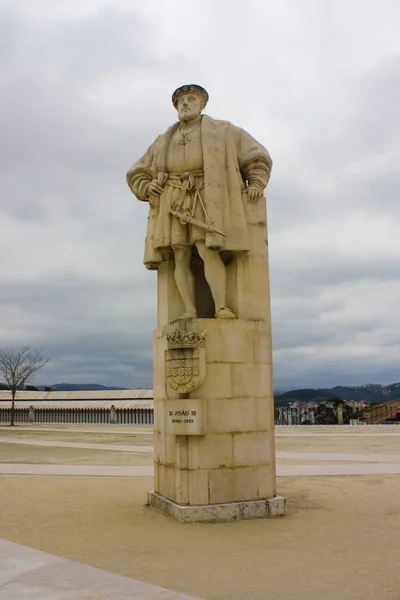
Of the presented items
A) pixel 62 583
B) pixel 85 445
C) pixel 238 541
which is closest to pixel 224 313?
pixel 238 541

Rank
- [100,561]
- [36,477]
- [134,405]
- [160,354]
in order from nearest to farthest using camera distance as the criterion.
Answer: [100,561], [160,354], [36,477], [134,405]

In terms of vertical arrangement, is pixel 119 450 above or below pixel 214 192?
below

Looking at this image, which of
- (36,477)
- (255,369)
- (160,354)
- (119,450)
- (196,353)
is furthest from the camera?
(119,450)

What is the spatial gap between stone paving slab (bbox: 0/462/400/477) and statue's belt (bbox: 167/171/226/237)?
20.0 ft

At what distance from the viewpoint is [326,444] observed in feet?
60.2

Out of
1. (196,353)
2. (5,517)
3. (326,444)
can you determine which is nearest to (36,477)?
(5,517)

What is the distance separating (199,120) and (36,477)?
807cm

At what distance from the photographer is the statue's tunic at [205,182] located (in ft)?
28.1

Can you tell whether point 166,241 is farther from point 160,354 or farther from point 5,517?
point 5,517

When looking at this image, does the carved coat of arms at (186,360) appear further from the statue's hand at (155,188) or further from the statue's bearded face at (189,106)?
the statue's bearded face at (189,106)

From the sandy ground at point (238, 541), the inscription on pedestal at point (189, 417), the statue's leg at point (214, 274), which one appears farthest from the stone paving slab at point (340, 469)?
the statue's leg at point (214, 274)

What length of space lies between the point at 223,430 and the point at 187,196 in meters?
3.66

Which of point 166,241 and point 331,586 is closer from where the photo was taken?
Answer: point 331,586

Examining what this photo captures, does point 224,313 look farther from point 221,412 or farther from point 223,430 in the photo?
point 223,430
